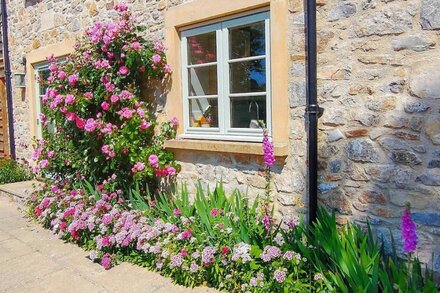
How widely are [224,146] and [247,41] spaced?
1.20 metres

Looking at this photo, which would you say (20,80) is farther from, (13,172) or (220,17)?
(220,17)

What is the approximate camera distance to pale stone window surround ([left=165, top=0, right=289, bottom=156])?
3.82 meters

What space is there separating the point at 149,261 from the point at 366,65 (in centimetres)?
280

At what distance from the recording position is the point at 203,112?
196 inches

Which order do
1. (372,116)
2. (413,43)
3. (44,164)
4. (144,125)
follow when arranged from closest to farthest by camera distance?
(413,43) < (372,116) < (144,125) < (44,164)

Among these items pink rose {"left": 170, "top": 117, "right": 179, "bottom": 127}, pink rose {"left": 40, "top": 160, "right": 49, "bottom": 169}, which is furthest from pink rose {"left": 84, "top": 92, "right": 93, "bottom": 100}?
pink rose {"left": 40, "top": 160, "right": 49, "bottom": 169}

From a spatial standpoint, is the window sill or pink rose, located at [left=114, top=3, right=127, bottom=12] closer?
the window sill

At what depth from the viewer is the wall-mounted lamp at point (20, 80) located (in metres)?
8.34

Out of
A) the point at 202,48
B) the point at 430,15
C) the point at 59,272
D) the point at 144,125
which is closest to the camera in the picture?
the point at 430,15

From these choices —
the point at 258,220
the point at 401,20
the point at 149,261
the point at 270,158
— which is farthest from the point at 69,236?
the point at 401,20

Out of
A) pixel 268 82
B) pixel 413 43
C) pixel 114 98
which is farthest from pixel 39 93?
pixel 413 43

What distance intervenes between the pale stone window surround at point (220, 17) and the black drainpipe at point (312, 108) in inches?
11.1

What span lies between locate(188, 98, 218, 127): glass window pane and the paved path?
1939 millimetres

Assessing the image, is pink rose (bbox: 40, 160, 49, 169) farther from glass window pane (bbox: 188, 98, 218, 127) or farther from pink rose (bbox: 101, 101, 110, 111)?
glass window pane (bbox: 188, 98, 218, 127)
